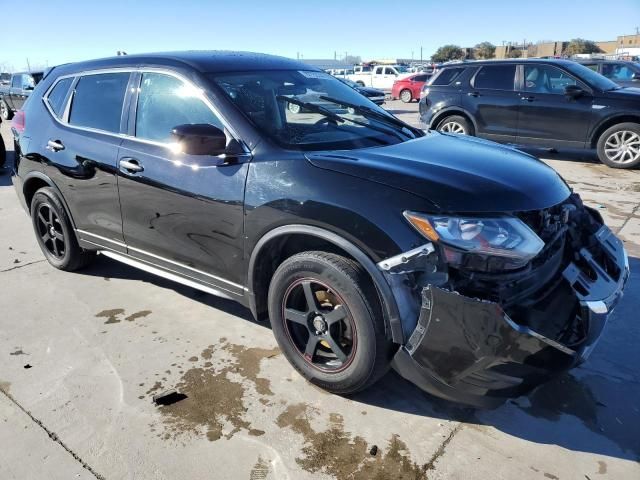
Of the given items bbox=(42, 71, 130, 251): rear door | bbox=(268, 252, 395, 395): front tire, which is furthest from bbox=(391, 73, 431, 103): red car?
bbox=(268, 252, 395, 395): front tire

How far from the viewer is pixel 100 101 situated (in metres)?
3.90

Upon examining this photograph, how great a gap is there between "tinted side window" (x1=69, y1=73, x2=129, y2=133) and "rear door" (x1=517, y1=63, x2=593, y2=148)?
7555 millimetres

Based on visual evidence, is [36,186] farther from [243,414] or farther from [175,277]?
[243,414]

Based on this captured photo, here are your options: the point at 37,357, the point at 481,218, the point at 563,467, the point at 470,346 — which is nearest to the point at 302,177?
the point at 481,218

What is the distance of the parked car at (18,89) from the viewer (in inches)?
683

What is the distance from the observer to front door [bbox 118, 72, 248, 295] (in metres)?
3.02

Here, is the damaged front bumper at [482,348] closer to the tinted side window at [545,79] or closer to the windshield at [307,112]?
the windshield at [307,112]

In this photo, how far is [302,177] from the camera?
105 inches

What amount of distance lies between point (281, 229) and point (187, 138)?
75 cm

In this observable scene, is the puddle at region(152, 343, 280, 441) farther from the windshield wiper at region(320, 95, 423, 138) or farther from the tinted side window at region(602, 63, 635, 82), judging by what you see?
the tinted side window at region(602, 63, 635, 82)

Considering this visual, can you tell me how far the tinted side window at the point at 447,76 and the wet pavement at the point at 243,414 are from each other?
7.13 m

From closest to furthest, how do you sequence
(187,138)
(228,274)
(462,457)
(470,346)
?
(470,346) < (462,457) < (187,138) < (228,274)

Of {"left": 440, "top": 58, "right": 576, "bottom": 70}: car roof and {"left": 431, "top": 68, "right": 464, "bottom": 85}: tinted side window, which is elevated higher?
{"left": 440, "top": 58, "right": 576, "bottom": 70}: car roof

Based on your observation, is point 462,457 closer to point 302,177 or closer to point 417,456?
point 417,456
